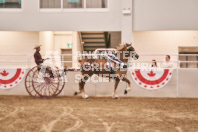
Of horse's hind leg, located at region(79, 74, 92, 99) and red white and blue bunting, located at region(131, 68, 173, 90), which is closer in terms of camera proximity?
horse's hind leg, located at region(79, 74, 92, 99)

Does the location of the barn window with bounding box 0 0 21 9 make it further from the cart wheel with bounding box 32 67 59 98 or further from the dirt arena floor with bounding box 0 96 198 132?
the dirt arena floor with bounding box 0 96 198 132

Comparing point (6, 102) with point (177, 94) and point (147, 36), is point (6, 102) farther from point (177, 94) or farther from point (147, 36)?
point (147, 36)

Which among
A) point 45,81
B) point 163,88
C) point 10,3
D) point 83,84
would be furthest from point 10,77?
point 163,88

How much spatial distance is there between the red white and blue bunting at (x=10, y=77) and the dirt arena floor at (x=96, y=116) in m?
2.12

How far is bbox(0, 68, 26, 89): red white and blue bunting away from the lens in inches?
517

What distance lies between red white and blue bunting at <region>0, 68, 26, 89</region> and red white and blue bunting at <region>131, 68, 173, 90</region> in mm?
4443

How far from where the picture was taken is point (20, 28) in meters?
15.6

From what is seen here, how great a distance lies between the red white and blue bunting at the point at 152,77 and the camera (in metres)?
12.8

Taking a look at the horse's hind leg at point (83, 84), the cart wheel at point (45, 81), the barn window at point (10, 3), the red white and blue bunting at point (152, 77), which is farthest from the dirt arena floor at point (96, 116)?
the barn window at point (10, 3)

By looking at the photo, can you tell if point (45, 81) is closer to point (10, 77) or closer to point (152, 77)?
point (10, 77)

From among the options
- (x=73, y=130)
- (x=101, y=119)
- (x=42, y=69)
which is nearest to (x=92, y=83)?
(x=42, y=69)

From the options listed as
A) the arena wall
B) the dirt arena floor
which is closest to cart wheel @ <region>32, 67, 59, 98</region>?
the dirt arena floor

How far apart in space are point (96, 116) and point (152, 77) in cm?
513

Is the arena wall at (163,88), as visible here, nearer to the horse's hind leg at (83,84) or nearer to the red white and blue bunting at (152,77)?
the red white and blue bunting at (152,77)
